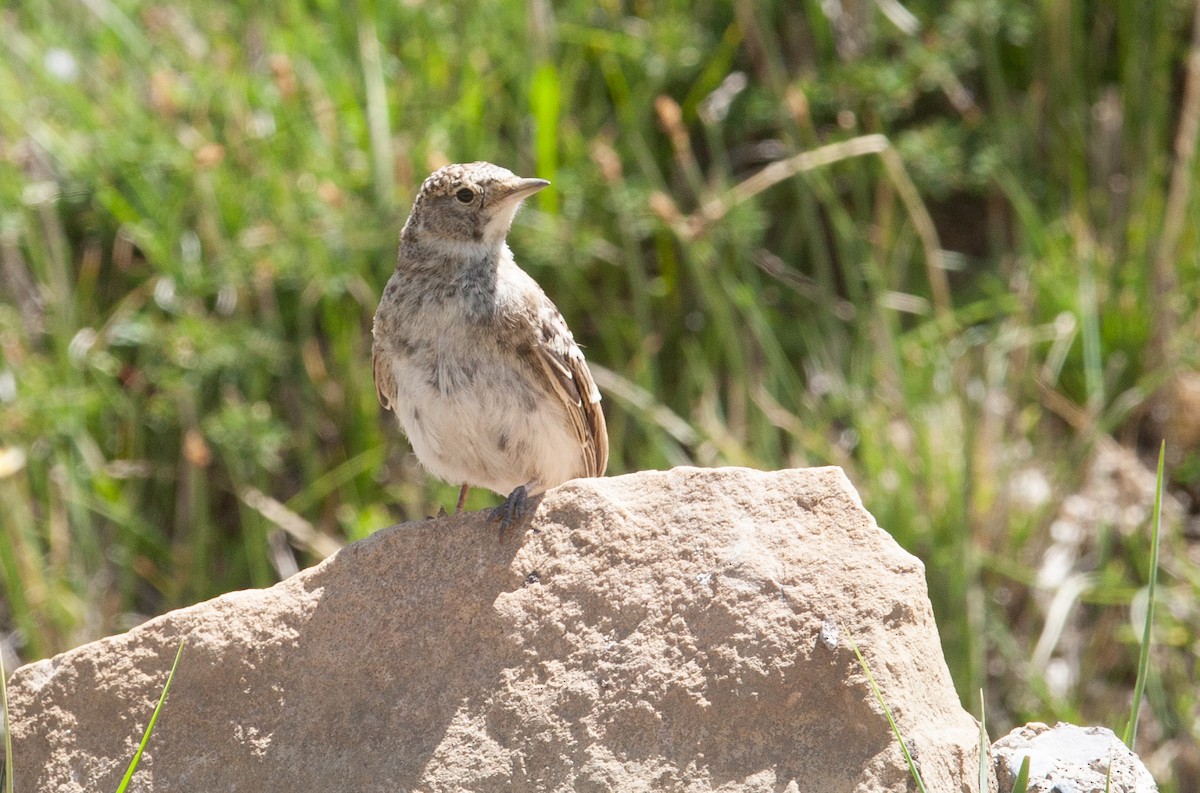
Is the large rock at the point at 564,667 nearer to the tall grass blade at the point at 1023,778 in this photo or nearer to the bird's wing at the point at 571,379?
the tall grass blade at the point at 1023,778

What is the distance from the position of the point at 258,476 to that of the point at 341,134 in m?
1.98

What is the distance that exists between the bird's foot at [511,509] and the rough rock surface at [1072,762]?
145 centimetres

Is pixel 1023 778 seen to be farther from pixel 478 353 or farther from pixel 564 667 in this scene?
pixel 478 353

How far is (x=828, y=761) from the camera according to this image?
3.38m

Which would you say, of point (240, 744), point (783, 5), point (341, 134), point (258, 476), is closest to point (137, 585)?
point (258, 476)

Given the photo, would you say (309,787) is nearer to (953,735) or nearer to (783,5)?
(953,735)

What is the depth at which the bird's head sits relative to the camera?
508 cm

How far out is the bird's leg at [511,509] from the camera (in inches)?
158

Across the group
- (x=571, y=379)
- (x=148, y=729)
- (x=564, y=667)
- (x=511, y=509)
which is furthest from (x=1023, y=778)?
(x=571, y=379)

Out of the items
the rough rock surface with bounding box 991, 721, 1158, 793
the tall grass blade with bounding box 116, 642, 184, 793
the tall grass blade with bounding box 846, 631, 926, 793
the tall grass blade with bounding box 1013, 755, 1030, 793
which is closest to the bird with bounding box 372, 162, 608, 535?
the tall grass blade with bounding box 116, 642, 184, 793

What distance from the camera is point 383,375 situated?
5242 mm

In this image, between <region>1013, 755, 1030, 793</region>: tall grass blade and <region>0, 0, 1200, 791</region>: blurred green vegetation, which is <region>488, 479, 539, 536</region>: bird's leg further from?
<region>0, 0, 1200, 791</region>: blurred green vegetation

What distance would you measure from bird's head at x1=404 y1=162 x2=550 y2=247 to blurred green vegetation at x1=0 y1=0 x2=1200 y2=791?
69.4 inches

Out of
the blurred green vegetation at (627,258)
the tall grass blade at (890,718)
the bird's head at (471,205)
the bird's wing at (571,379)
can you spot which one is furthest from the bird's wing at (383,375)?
the tall grass blade at (890,718)
